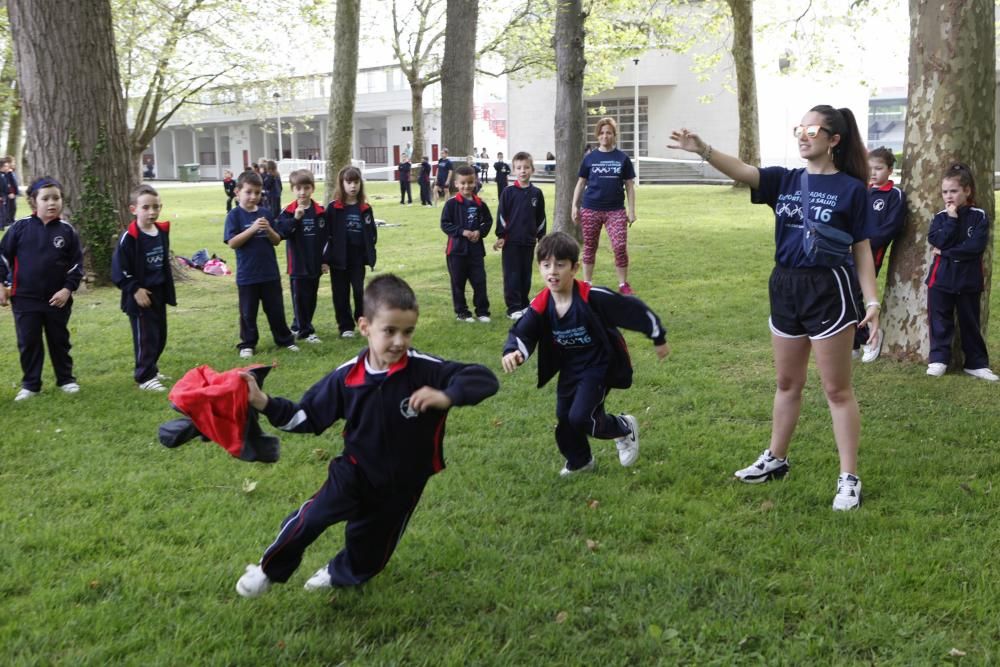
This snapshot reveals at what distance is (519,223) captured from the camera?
10.2m

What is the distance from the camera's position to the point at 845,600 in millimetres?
3854

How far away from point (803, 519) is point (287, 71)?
107 feet

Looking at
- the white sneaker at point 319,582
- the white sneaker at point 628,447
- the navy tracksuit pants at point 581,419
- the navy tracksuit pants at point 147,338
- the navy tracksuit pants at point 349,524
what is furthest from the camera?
the navy tracksuit pants at point 147,338

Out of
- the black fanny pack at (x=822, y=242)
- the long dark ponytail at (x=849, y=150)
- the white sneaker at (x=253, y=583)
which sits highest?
the long dark ponytail at (x=849, y=150)

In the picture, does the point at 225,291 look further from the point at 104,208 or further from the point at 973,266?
the point at 973,266

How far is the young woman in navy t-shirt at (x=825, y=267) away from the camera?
4.59m

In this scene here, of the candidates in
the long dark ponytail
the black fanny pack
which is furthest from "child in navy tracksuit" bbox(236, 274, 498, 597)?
the long dark ponytail

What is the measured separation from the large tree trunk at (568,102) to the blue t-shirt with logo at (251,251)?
6.12m

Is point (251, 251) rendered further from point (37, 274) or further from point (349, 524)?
point (349, 524)

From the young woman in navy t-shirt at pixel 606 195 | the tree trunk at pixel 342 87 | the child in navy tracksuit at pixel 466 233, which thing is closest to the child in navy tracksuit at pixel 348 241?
the child in navy tracksuit at pixel 466 233

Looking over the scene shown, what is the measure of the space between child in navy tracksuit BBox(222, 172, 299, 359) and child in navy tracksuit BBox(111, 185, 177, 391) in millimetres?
1003

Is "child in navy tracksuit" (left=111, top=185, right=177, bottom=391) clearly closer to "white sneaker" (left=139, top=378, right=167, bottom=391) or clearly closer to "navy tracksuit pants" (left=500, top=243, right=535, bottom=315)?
"white sneaker" (left=139, top=378, right=167, bottom=391)

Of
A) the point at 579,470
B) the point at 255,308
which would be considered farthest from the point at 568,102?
the point at 579,470

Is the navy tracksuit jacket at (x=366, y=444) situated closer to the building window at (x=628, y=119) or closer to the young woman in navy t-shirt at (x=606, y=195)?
the young woman in navy t-shirt at (x=606, y=195)
